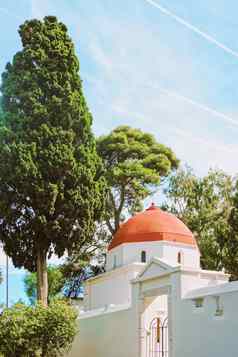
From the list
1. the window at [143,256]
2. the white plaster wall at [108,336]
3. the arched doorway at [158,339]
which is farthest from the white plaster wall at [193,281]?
the window at [143,256]

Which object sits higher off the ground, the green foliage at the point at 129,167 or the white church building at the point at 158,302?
the green foliage at the point at 129,167

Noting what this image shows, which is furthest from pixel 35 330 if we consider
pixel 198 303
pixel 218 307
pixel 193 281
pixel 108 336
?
pixel 218 307

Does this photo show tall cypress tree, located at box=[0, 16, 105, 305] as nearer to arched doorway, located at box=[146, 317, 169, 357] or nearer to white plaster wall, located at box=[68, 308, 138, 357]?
white plaster wall, located at box=[68, 308, 138, 357]

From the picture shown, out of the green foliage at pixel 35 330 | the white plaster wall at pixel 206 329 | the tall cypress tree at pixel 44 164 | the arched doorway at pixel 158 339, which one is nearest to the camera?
the white plaster wall at pixel 206 329

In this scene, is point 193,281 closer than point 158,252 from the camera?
Yes

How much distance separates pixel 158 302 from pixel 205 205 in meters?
19.4

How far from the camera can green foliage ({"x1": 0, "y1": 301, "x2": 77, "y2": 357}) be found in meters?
17.0

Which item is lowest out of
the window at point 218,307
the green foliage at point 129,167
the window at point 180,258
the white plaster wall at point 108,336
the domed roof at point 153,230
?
the white plaster wall at point 108,336

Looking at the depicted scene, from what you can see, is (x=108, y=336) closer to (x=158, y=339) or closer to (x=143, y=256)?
(x=158, y=339)

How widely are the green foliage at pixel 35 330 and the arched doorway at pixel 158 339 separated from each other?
114 inches

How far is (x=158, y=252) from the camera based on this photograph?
2309 centimetres

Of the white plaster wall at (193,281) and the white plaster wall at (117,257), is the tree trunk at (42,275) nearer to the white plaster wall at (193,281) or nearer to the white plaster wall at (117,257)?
the white plaster wall at (117,257)

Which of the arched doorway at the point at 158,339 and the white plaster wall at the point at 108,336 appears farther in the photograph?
the white plaster wall at the point at 108,336

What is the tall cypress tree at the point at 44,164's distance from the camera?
69.4 ft
